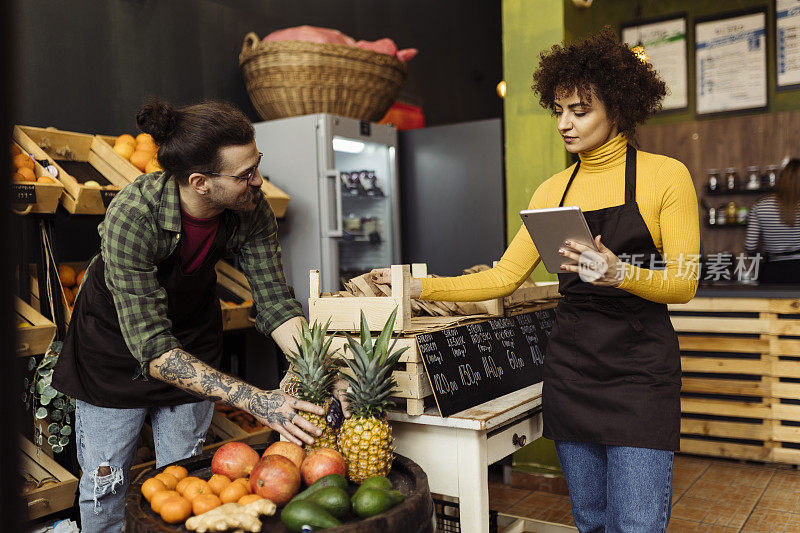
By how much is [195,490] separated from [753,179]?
21.1 ft

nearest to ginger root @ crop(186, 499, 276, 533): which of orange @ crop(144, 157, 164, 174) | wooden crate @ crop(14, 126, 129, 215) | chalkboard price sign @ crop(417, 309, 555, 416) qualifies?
chalkboard price sign @ crop(417, 309, 555, 416)

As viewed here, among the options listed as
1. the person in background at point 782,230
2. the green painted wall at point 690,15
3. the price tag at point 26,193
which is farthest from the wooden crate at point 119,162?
the green painted wall at point 690,15

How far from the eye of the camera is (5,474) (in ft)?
1.20

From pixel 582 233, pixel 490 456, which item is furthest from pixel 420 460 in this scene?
pixel 582 233

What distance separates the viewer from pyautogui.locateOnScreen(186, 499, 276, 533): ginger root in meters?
1.28

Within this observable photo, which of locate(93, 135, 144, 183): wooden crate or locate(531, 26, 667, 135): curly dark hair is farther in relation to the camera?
locate(93, 135, 144, 183): wooden crate

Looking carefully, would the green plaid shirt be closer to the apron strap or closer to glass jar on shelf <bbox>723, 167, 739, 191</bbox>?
the apron strap

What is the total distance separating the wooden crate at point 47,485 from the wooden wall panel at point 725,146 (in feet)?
18.3

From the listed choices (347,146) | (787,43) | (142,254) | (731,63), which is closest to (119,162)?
(142,254)

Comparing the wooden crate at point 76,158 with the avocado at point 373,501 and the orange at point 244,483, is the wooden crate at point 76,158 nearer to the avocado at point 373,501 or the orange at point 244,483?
the orange at point 244,483

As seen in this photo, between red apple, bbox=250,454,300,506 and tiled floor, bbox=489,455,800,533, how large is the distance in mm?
2164

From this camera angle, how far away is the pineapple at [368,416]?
62.9 inches

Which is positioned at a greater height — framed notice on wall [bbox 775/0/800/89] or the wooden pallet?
framed notice on wall [bbox 775/0/800/89]

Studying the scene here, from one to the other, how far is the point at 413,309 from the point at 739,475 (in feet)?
9.20
